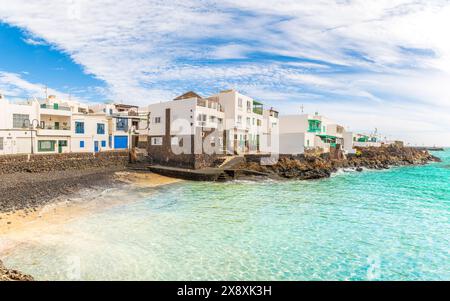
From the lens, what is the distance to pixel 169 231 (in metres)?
12.2

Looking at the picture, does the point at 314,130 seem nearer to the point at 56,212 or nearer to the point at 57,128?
the point at 57,128

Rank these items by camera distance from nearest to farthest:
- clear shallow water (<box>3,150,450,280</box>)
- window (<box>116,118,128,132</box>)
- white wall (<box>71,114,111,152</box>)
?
clear shallow water (<box>3,150,450,280</box>) → white wall (<box>71,114,111,152</box>) → window (<box>116,118,128,132</box>)

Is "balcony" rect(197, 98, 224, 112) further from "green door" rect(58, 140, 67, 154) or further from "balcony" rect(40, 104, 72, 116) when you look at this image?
"green door" rect(58, 140, 67, 154)

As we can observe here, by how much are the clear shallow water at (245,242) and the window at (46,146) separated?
17.1 meters

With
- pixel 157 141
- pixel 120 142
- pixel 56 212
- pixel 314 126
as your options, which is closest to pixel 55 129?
pixel 120 142

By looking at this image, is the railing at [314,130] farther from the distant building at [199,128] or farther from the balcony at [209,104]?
the balcony at [209,104]

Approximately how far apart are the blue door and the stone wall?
6566 millimetres

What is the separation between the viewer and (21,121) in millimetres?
28641

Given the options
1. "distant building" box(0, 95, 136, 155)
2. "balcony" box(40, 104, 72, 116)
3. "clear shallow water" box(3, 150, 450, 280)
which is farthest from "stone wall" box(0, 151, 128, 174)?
"clear shallow water" box(3, 150, 450, 280)

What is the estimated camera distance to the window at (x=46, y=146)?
99.0 feet

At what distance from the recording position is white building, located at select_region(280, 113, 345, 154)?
43719 mm
